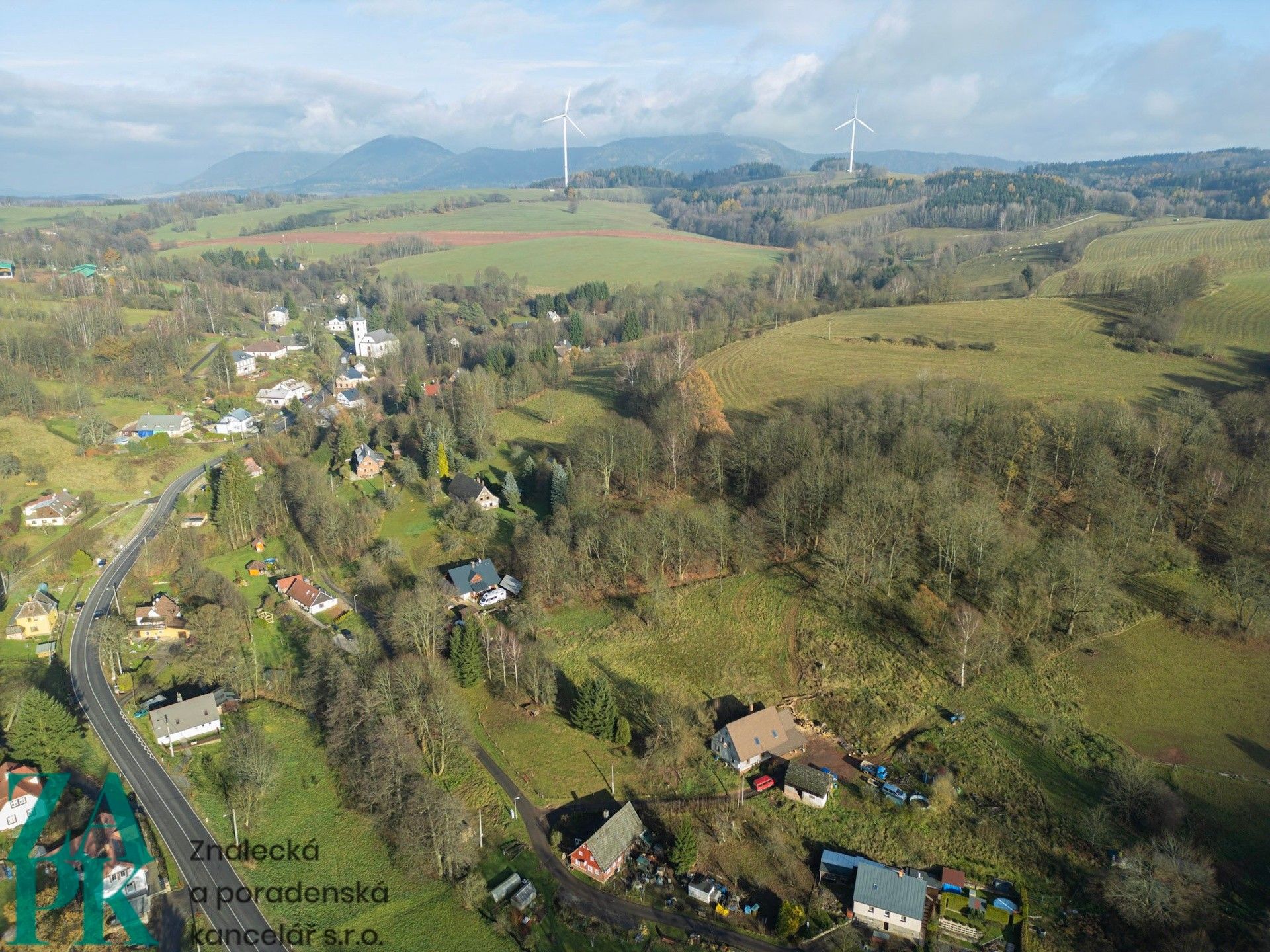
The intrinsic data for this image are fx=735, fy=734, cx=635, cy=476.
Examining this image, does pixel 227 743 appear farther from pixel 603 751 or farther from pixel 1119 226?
pixel 1119 226

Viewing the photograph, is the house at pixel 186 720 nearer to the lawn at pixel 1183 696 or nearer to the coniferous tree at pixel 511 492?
the coniferous tree at pixel 511 492

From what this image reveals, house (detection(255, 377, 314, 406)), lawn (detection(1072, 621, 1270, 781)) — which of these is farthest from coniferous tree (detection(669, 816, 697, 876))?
house (detection(255, 377, 314, 406))

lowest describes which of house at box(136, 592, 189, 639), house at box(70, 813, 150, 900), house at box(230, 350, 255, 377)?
house at box(70, 813, 150, 900)

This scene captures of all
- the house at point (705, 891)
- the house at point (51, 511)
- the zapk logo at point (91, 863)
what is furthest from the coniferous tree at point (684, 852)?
the house at point (51, 511)

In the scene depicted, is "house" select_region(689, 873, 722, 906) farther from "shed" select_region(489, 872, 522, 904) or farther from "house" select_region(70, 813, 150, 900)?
"house" select_region(70, 813, 150, 900)

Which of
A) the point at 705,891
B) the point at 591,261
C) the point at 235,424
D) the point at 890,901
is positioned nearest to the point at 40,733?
the point at 705,891

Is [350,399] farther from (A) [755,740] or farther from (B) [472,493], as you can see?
(A) [755,740]
